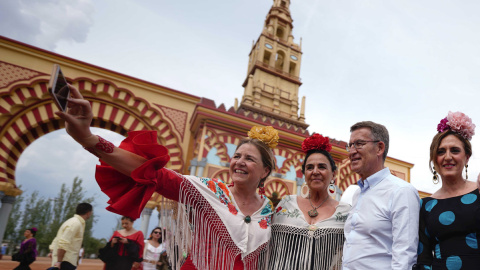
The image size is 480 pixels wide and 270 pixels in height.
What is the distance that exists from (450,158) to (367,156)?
0.47 m

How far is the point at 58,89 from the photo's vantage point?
107 cm

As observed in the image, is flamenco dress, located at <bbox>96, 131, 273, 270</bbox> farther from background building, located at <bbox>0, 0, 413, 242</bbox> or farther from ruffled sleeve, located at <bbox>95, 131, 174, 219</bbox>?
background building, located at <bbox>0, 0, 413, 242</bbox>

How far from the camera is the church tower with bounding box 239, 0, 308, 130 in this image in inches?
572

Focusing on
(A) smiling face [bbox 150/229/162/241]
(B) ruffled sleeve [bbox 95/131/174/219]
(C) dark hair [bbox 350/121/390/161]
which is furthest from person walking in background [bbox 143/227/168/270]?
(C) dark hair [bbox 350/121/390/161]

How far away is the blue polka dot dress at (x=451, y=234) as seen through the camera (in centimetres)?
160

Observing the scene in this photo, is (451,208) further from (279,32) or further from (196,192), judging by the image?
(279,32)

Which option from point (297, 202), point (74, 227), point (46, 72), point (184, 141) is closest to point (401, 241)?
point (297, 202)

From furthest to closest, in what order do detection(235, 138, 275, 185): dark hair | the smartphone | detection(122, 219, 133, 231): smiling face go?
detection(122, 219, 133, 231): smiling face → detection(235, 138, 275, 185): dark hair → the smartphone

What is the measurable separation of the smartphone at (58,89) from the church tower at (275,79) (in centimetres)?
1267

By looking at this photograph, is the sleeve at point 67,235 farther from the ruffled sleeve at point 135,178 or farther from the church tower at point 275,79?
the church tower at point 275,79

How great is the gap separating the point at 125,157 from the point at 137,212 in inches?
10.7

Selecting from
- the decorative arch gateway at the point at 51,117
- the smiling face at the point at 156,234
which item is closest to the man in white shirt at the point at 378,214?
the smiling face at the point at 156,234

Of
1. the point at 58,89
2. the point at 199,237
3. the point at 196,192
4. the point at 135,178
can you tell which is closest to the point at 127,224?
the point at 199,237

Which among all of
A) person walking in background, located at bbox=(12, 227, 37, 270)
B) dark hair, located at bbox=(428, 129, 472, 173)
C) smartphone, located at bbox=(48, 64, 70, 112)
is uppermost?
dark hair, located at bbox=(428, 129, 472, 173)
